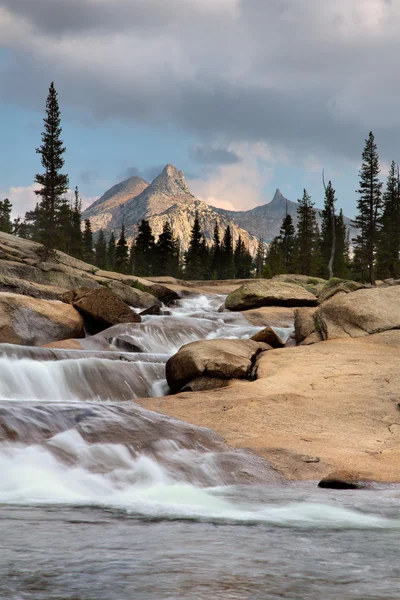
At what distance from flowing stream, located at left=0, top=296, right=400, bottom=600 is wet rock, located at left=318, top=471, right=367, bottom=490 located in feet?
0.80

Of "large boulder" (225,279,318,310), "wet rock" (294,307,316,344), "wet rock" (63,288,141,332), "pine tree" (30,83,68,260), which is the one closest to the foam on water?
"wet rock" (294,307,316,344)

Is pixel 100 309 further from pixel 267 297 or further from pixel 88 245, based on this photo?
pixel 88 245

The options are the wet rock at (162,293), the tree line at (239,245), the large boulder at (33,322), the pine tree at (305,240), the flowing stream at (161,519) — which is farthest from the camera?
the pine tree at (305,240)

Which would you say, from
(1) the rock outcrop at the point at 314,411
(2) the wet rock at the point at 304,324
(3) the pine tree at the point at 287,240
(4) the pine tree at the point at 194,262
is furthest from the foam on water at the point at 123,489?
(4) the pine tree at the point at 194,262

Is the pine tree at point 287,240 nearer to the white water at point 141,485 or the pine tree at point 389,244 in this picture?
the pine tree at point 389,244

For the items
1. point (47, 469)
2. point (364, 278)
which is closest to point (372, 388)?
point (47, 469)

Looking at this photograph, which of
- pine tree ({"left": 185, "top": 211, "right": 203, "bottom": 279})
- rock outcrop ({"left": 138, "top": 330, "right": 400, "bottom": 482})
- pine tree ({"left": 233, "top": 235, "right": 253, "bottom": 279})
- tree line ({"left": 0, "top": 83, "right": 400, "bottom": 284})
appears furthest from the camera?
pine tree ({"left": 233, "top": 235, "right": 253, "bottom": 279})

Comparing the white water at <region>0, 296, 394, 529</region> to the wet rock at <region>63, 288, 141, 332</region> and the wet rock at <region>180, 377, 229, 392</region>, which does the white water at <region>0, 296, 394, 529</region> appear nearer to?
the wet rock at <region>180, 377, 229, 392</region>

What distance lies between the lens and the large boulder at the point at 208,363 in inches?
513

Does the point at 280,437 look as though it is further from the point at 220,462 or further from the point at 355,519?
the point at 355,519

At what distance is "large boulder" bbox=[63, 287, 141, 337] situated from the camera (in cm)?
2072

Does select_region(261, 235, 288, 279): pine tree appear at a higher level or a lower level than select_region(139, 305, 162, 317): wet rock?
higher

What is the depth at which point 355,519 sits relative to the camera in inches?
236

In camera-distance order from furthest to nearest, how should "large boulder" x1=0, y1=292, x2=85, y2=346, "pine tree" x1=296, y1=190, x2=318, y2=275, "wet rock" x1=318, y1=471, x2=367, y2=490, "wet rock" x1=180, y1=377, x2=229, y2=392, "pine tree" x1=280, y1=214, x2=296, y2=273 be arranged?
"pine tree" x1=280, y1=214, x2=296, y2=273, "pine tree" x1=296, y1=190, x2=318, y2=275, "large boulder" x1=0, y1=292, x2=85, y2=346, "wet rock" x1=180, y1=377, x2=229, y2=392, "wet rock" x1=318, y1=471, x2=367, y2=490
